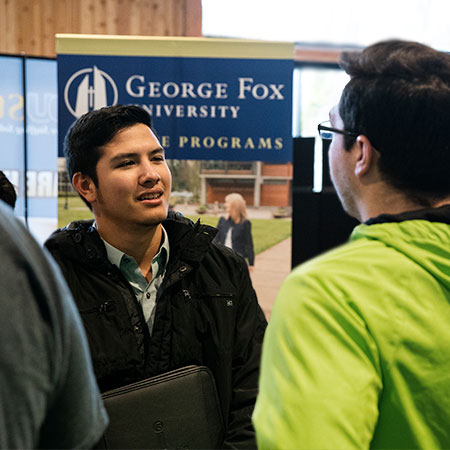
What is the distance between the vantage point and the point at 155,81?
391 centimetres

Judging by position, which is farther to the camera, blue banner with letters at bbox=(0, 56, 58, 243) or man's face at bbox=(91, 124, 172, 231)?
Answer: blue banner with letters at bbox=(0, 56, 58, 243)

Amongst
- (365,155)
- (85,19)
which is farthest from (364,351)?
(85,19)

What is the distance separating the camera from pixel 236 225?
4055 mm

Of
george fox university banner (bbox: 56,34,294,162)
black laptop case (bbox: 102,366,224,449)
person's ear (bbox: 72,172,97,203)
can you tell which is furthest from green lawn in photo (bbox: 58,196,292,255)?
black laptop case (bbox: 102,366,224,449)

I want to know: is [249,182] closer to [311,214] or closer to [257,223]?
[257,223]

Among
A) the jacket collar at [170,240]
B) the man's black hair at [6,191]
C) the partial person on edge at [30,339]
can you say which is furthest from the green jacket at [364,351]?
the man's black hair at [6,191]

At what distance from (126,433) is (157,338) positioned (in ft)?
0.81

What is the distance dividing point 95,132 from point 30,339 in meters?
1.41

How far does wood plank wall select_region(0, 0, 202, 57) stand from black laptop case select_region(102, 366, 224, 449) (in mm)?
4702

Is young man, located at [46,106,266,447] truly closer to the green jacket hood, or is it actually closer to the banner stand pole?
the green jacket hood

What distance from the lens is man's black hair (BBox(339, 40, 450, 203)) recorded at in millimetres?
949

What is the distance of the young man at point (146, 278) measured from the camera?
1574 millimetres

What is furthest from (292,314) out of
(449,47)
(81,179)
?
(449,47)

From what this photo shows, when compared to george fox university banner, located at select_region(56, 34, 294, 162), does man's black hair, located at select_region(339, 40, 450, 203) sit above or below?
below
